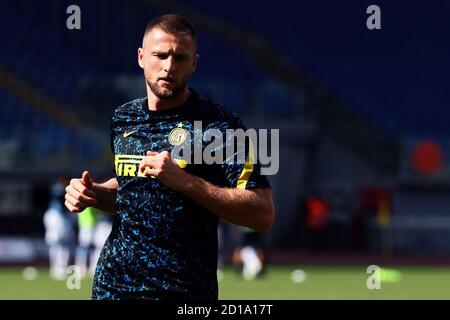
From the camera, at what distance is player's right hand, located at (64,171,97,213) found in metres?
5.33

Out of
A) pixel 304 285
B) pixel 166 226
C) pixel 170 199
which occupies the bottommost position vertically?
pixel 304 285

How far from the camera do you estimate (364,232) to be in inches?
1378

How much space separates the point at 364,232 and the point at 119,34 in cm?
1014

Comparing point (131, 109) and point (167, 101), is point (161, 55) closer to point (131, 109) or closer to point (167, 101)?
point (167, 101)

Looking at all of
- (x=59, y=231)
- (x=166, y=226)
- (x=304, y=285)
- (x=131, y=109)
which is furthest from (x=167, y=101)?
(x=59, y=231)

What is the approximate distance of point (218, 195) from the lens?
5.01 metres

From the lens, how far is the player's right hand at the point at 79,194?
533 centimetres

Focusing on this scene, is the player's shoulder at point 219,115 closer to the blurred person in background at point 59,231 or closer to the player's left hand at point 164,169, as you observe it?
the player's left hand at point 164,169

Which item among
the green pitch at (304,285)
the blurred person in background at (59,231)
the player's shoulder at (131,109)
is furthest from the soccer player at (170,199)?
the blurred person in background at (59,231)

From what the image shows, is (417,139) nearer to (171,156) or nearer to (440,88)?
(440,88)

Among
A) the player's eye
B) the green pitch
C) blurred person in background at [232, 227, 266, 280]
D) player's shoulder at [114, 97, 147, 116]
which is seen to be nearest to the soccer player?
the player's eye

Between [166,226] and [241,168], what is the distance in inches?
16.7

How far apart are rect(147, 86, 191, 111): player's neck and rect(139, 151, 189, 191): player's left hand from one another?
0.43 meters
